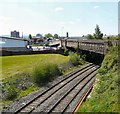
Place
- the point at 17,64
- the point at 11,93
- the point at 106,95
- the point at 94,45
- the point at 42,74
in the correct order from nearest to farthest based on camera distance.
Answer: the point at 106,95
the point at 11,93
the point at 42,74
the point at 17,64
the point at 94,45

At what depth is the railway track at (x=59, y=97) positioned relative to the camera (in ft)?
58.5

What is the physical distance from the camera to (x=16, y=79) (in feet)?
85.8

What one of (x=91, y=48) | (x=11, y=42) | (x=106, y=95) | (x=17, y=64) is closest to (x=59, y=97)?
(x=106, y=95)

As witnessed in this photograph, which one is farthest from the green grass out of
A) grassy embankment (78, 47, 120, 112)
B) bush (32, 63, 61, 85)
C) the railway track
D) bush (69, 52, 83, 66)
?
grassy embankment (78, 47, 120, 112)

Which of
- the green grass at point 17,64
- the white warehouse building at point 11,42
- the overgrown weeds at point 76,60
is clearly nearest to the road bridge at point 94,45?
the overgrown weeds at point 76,60

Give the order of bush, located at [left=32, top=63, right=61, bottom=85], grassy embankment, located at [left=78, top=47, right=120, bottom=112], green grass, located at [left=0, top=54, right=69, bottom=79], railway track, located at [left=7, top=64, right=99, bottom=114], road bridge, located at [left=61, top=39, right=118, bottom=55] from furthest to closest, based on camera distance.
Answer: road bridge, located at [left=61, top=39, right=118, bottom=55]
green grass, located at [left=0, top=54, right=69, bottom=79]
bush, located at [left=32, top=63, right=61, bottom=85]
railway track, located at [left=7, top=64, right=99, bottom=114]
grassy embankment, located at [left=78, top=47, right=120, bottom=112]

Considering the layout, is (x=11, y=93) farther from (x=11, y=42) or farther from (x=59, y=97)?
(x=11, y=42)

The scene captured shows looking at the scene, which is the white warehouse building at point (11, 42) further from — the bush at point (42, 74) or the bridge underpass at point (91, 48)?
the bush at point (42, 74)

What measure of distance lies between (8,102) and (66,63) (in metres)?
21.7

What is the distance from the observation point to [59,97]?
831 inches

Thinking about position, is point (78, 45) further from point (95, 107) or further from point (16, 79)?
point (95, 107)

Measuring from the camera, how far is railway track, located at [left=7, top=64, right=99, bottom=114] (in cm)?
1783

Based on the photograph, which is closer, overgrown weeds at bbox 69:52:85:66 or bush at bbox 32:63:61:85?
bush at bbox 32:63:61:85

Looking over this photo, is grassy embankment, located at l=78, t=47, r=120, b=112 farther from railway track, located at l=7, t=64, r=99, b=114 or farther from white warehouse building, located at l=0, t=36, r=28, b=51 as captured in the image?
white warehouse building, located at l=0, t=36, r=28, b=51
